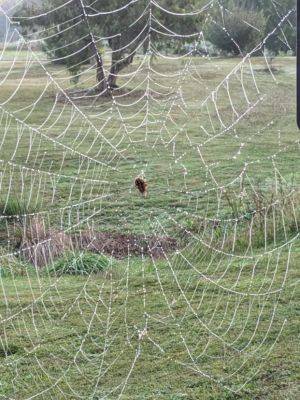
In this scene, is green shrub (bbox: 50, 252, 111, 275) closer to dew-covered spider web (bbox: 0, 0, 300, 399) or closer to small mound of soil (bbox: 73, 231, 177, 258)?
Answer: dew-covered spider web (bbox: 0, 0, 300, 399)

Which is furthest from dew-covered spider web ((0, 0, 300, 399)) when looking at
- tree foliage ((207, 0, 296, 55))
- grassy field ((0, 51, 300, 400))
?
tree foliage ((207, 0, 296, 55))

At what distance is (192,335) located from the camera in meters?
3.63

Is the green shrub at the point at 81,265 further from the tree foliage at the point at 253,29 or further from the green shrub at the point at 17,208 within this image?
the tree foliage at the point at 253,29

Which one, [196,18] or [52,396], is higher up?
[196,18]

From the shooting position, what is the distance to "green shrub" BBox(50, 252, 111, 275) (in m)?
4.91

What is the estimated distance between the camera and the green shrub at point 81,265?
4914 millimetres

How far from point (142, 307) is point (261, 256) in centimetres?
79

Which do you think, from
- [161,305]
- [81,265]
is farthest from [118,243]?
[161,305]

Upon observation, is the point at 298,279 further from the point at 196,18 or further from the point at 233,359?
the point at 196,18

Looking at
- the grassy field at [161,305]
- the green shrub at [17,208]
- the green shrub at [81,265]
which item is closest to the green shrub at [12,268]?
the grassy field at [161,305]

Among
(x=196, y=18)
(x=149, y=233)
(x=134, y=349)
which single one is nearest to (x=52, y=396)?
(x=134, y=349)

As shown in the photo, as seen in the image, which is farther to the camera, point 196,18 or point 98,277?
point 196,18

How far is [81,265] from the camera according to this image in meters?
4.98

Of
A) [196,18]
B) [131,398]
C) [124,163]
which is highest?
[196,18]
